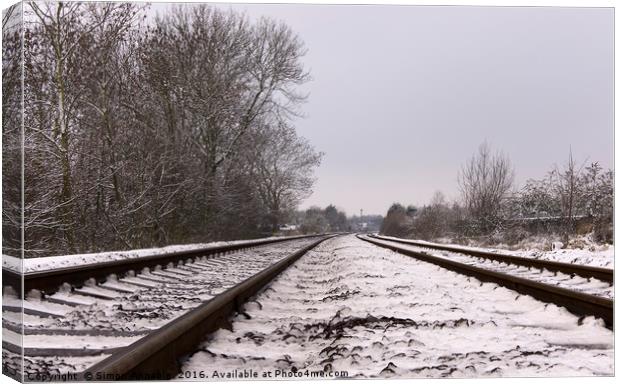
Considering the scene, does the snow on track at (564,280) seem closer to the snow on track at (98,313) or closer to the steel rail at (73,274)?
the snow on track at (98,313)

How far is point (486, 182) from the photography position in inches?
176

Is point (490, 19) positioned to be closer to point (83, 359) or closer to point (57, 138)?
point (83, 359)

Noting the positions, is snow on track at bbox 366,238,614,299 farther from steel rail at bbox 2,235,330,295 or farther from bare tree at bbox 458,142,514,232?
steel rail at bbox 2,235,330,295

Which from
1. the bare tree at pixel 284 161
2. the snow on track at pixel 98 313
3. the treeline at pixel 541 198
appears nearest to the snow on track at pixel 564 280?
the treeline at pixel 541 198

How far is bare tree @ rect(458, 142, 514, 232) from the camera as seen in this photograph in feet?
12.8

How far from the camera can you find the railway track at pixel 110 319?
238cm

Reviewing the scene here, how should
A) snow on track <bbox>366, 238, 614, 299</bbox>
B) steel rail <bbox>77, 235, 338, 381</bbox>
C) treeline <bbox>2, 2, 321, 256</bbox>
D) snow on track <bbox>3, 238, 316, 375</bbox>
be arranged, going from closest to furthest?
steel rail <bbox>77, 235, 338, 381</bbox> → snow on track <bbox>3, 238, 316, 375</bbox> → treeline <bbox>2, 2, 321, 256</bbox> → snow on track <bbox>366, 238, 614, 299</bbox>

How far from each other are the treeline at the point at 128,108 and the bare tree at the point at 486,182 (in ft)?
4.27

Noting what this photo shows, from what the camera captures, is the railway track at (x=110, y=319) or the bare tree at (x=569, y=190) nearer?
the railway track at (x=110, y=319)

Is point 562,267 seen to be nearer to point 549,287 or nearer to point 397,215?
point 397,215

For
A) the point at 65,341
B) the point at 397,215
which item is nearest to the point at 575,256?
the point at 397,215

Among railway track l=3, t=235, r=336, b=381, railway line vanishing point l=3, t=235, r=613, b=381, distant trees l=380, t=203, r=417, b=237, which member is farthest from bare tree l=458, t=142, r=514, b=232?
railway track l=3, t=235, r=336, b=381

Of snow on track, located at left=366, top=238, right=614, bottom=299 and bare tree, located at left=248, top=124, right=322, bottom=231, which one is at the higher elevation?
bare tree, located at left=248, top=124, right=322, bottom=231

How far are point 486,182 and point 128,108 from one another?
4030 mm
